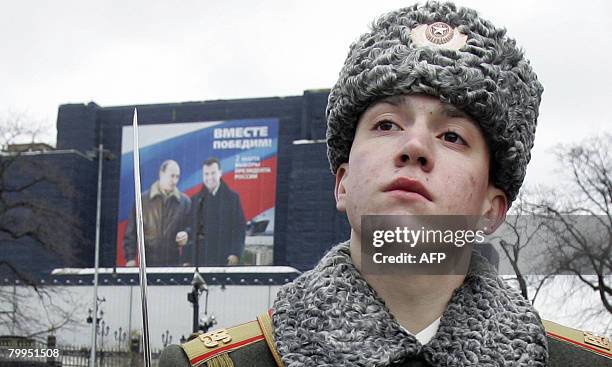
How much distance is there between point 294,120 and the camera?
5266 cm

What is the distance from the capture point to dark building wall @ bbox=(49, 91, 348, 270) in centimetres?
4934

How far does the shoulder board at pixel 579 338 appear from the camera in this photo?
7.88ft

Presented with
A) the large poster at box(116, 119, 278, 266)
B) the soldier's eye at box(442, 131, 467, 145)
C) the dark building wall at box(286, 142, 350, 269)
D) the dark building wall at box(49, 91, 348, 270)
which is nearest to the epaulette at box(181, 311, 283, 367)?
the soldier's eye at box(442, 131, 467, 145)

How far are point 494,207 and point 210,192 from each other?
5114cm

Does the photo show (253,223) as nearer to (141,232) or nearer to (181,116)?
(181,116)

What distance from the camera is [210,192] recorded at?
5306 cm

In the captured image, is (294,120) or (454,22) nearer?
(454,22)

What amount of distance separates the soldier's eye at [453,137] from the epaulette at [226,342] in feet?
2.15

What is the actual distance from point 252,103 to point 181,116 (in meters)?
4.51

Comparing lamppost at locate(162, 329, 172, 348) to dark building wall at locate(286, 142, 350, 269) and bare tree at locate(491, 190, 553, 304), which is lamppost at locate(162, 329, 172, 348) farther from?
bare tree at locate(491, 190, 553, 304)

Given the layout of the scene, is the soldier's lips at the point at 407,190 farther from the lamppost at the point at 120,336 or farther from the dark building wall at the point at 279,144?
the dark building wall at the point at 279,144

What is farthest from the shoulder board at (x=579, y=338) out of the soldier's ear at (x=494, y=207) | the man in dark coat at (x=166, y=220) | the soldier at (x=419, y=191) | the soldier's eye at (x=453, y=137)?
the man in dark coat at (x=166, y=220)

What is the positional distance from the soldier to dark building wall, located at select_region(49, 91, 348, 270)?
1732 inches

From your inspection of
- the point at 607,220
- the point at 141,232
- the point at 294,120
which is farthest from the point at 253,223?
the point at 141,232
